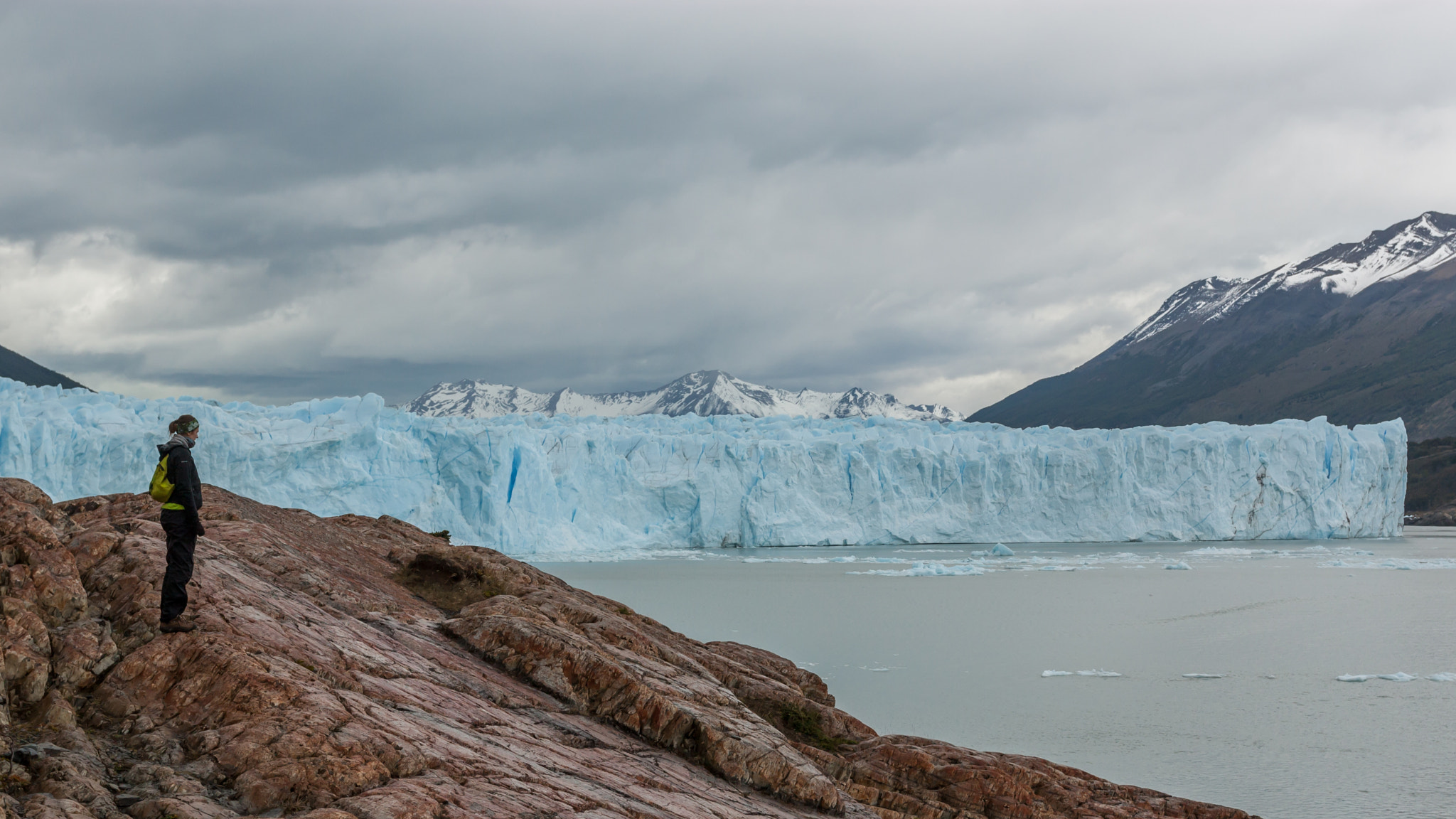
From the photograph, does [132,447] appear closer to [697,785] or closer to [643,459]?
[643,459]

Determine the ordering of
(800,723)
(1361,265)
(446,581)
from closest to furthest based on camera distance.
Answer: (800,723)
(446,581)
(1361,265)

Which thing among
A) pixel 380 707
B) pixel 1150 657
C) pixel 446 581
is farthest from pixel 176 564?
pixel 1150 657

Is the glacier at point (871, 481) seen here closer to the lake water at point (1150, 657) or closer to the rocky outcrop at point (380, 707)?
the lake water at point (1150, 657)

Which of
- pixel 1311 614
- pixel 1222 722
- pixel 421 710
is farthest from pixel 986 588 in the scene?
pixel 421 710

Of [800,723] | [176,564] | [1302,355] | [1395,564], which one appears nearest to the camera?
[176,564]

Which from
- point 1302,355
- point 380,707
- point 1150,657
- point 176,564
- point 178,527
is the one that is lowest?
point 1150,657

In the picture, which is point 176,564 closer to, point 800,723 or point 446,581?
point 446,581

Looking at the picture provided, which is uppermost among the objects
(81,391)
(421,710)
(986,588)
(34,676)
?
(81,391)

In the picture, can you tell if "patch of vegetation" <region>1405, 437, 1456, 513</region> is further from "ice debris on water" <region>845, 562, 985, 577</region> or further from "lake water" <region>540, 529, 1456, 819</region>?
"ice debris on water" <region>845, 562, 985, 577</region>
